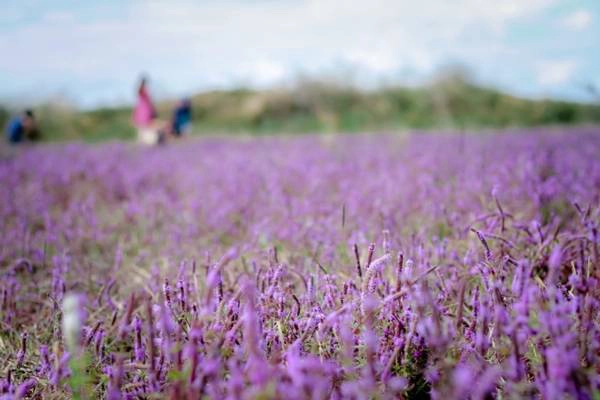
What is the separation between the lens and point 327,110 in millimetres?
→ 27984

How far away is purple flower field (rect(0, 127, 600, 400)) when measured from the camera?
1254 millimetres

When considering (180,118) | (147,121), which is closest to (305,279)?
(147,121)

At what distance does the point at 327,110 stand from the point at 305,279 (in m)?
26.6

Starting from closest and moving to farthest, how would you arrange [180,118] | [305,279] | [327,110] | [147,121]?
[305,279], [147,121], [180,118], [327,110]

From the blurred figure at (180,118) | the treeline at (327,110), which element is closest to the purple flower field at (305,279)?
the blurred figure at (180,118)

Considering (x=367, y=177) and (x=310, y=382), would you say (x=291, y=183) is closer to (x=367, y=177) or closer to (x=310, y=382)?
(x=367, y=177)

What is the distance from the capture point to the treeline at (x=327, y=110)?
78.7ft

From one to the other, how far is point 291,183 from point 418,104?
24.3m

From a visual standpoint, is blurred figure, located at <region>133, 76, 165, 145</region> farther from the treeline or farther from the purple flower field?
the treeline

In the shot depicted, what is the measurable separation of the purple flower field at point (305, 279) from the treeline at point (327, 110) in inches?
665

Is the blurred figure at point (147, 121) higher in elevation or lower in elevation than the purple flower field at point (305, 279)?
higher


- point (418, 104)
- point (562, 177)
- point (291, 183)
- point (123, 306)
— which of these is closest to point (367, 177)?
point (291, 183)

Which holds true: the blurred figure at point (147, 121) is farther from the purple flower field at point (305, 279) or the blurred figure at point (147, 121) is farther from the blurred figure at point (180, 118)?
the purple flower field at point (305, 279)

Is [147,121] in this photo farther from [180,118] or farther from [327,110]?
[327,110]
